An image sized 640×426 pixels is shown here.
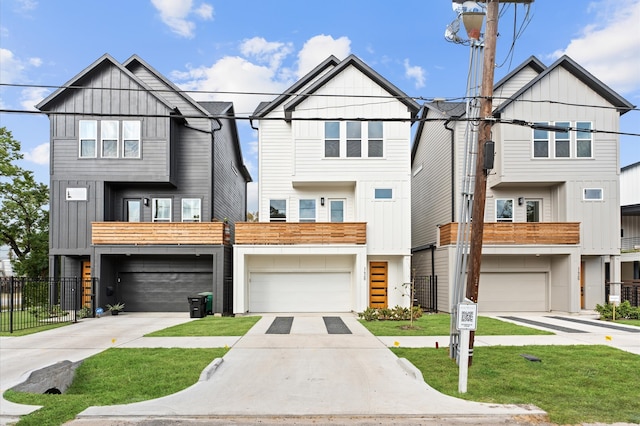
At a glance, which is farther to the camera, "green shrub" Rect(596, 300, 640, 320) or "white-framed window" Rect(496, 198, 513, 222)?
"white-framed window" Rect(496, 198, 513, 222)

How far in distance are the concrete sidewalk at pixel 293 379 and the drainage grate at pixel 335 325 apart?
11.4 inches

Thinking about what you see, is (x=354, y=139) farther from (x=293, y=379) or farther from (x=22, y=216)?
(x=22, y=216)

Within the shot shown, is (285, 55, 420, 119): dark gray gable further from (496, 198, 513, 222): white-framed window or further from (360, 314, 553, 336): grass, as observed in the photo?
(360, 314, 553, 336): grass

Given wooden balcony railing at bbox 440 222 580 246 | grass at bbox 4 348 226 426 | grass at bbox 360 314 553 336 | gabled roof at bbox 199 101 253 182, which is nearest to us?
grass at bbox 4 348 226 426

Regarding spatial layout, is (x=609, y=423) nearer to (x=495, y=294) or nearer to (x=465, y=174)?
(x=465, y=174)

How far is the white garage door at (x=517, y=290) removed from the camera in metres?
18.9

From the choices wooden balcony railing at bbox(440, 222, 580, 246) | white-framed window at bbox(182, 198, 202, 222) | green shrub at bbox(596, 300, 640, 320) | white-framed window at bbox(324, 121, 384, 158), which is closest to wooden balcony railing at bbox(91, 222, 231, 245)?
white-framed window at bbox(182, 198, 202, 222)

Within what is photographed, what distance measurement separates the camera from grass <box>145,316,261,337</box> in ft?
40.3

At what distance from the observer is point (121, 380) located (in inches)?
290

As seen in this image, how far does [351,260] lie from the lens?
60.7 feet

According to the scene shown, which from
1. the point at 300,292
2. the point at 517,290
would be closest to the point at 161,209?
the point at 300,292

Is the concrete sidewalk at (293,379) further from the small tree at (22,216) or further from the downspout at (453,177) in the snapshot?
the small tree at (22,216)

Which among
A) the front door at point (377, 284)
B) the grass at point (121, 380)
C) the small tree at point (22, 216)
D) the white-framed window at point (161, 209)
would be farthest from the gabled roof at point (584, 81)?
the small tree at point (22, 216)

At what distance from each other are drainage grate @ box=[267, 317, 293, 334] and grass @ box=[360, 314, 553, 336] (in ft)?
8.21
